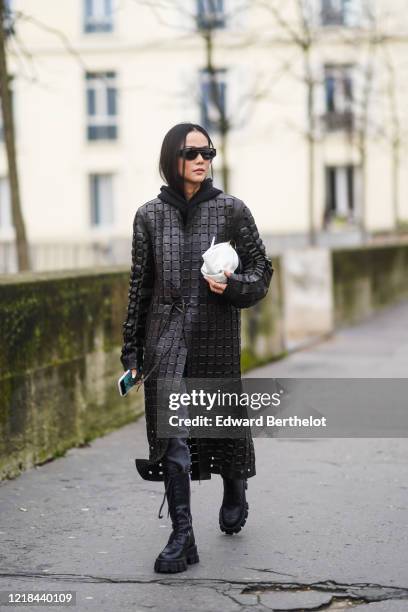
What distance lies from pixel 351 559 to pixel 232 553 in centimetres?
50

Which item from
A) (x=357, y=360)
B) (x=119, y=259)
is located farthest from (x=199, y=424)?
(x=119, y=259)

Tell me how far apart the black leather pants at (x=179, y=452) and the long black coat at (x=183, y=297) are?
0.03 metres

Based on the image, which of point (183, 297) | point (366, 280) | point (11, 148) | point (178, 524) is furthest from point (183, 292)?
point (366, 280)

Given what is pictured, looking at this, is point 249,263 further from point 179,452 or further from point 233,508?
point 233,508

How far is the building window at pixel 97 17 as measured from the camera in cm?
4266

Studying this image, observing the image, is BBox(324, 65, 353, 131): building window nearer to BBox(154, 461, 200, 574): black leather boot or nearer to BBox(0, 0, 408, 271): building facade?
BBox(0, 0, 408, 271): building facade

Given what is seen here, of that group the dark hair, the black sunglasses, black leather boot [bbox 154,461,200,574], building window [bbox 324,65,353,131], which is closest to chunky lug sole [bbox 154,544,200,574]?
black leather boot [bbox 154,461,200,574]

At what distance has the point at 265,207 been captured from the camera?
139 feet

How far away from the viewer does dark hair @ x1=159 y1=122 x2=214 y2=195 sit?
16.9 feet

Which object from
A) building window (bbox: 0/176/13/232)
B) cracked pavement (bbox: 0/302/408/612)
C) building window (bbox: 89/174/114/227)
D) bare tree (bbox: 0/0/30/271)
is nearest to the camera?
cracked pavement (bbox: 0/302/408/612)

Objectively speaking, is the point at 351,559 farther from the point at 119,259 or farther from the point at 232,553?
the point at 119,259

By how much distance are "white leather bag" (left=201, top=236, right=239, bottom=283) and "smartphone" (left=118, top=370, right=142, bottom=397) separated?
548 mm

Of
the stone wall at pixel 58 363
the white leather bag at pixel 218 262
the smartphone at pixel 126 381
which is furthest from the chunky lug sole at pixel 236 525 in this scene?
the stone wall at pixel 58 363

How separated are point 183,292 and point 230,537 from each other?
1.18m
